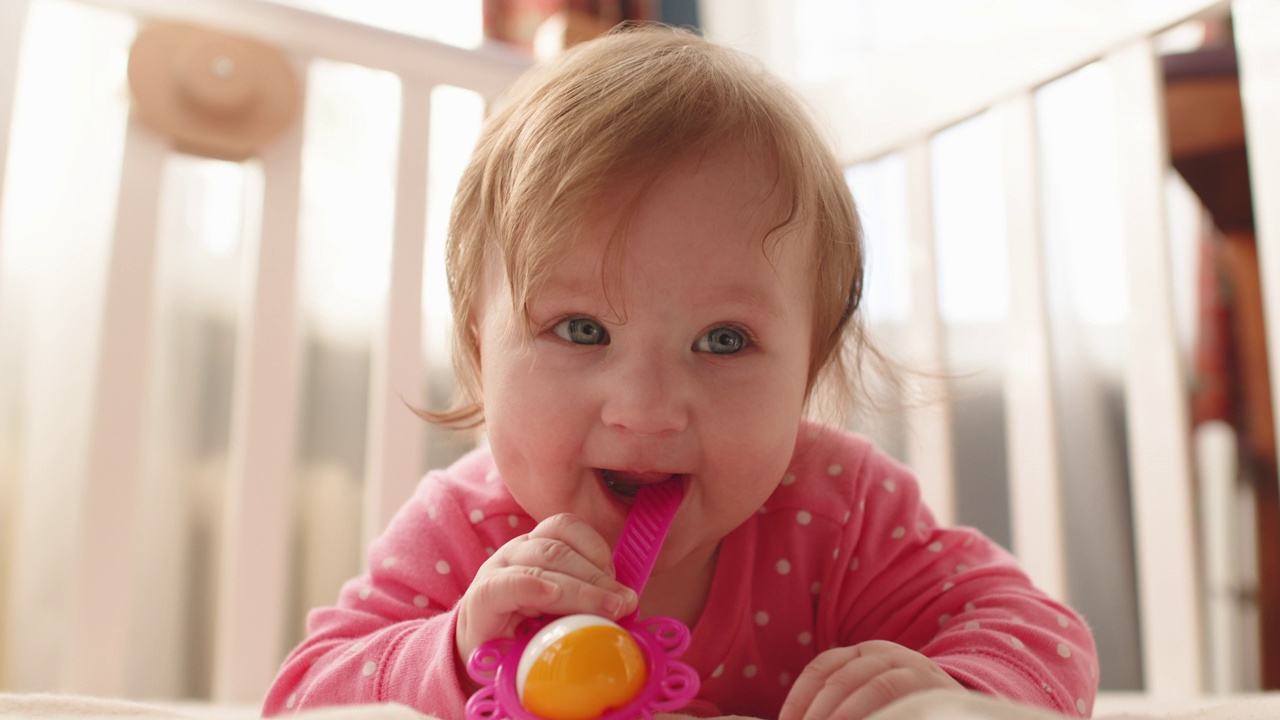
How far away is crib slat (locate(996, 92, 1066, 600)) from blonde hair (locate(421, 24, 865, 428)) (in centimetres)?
→ 32

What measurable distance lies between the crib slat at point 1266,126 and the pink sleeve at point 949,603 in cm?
28

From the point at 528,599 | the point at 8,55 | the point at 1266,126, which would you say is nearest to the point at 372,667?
the point at 528,599

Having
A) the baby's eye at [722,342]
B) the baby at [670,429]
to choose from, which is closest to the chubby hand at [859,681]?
the baby at [670,429]

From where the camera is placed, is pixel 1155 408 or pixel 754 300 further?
pixel 1155 408

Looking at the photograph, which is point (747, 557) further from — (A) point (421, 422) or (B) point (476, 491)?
(A) point (421, 422)

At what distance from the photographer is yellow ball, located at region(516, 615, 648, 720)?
0.50 metres

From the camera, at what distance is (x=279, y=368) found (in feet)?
3.41

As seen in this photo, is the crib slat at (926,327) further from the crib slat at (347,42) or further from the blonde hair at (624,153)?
the crib slat at (347,42)

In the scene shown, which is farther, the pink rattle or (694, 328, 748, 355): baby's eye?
(694, 328, 748, 355): baby's eye

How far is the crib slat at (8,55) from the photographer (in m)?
0.93

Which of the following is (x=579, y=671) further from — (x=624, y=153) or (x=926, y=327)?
(x=926, y=327)

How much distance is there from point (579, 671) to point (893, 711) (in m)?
0.15

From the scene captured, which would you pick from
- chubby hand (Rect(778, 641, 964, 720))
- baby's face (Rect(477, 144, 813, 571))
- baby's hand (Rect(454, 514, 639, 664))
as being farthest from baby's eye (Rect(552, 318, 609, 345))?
chubby hand (Rect(778, 641, 964, 720))

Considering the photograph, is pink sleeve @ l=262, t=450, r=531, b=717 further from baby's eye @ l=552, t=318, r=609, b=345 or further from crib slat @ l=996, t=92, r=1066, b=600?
crib slat @ l=996, t=92, r=1066, b=600
